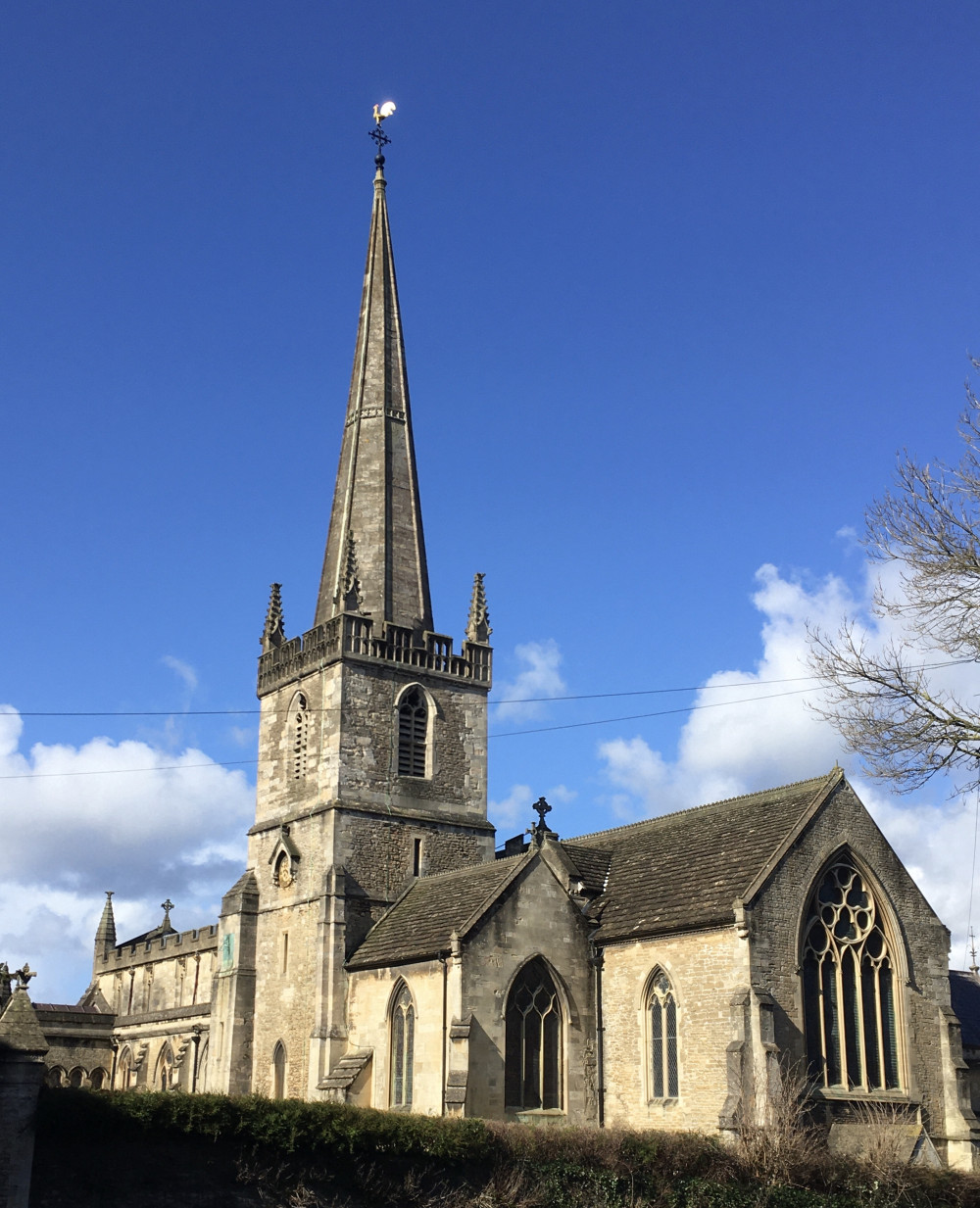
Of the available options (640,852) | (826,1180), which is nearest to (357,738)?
(640,852)

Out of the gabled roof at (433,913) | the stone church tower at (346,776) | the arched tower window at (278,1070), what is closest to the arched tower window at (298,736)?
the stone church tower at (346,776)

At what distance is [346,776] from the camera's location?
37.3m

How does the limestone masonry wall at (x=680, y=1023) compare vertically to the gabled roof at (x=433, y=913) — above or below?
below

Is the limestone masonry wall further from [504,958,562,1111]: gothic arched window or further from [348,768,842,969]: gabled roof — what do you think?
[504,958,562,1111]: gothic arched window

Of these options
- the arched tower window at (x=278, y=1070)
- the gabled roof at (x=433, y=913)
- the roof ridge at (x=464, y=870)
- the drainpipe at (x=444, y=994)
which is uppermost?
the roof ridge at (x=464, y=870)

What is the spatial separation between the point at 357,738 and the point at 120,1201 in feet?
57.7

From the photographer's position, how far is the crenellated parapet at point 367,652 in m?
38.6

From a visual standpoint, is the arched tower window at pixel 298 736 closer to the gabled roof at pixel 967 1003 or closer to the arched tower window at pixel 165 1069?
the arched tower window at pixel 165 1069

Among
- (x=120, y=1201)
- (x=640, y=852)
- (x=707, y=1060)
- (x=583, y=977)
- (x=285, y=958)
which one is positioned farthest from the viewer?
(x=285, y=958)

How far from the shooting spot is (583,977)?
105ft

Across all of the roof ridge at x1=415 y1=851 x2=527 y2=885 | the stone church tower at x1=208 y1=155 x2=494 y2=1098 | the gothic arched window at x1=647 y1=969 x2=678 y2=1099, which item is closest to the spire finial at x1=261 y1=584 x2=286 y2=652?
the stone church tower at x1=208 y1=155 x2=494 y2=1098

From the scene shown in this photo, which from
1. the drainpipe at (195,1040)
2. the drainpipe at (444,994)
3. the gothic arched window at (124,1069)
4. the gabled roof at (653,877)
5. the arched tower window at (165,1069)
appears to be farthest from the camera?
the gothic arched window at (124,1069)

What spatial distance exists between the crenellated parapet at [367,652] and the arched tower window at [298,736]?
2.92 ft

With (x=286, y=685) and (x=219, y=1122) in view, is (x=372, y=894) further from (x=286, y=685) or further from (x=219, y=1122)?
(x=219, y=1122)
